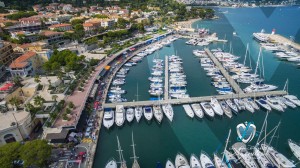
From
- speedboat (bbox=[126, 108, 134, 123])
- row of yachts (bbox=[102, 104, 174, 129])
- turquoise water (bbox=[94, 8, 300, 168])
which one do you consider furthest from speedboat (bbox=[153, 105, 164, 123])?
speedboat (bbox=[126, 108, 134, 123])

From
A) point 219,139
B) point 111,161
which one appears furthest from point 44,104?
point 219,139

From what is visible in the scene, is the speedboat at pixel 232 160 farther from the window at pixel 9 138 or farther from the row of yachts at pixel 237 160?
the window at pixel 9 138

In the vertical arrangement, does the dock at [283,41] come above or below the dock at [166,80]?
above

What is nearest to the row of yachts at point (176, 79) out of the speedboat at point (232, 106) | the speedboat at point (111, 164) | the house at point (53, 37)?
the speedboat at point (232, 106)

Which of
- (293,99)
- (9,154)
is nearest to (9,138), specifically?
(9,154)

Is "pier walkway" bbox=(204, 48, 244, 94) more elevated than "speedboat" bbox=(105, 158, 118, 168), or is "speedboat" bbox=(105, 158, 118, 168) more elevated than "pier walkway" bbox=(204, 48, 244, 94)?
"pier walkway" bbox=(204, 48, 244, 94)

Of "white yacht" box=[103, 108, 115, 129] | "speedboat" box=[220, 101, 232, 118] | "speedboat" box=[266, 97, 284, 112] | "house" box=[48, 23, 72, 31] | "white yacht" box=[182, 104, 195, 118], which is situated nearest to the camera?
Answer: "white yacht" box=[103, 108, 115, 129]

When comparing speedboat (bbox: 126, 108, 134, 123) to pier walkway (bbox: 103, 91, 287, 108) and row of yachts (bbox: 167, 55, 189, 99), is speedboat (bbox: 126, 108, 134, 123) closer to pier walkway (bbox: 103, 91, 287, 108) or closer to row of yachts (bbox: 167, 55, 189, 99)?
pier walkway (bbox: 103, 91, 287, 108)
